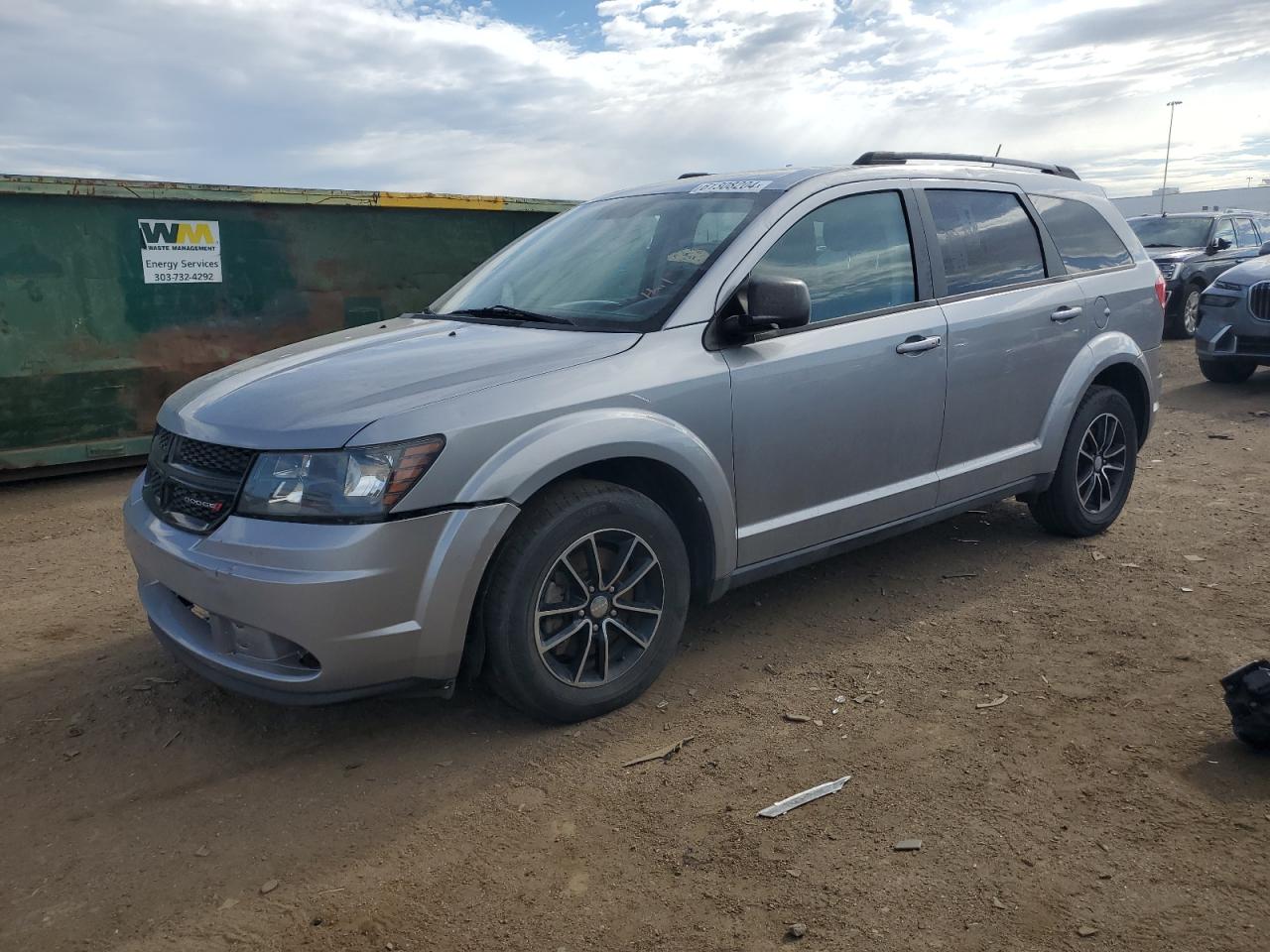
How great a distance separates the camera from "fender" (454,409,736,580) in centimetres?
295

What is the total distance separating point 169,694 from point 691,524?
1935 millimetres

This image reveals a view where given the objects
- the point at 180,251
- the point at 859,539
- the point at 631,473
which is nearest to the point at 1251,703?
the point at 859,539

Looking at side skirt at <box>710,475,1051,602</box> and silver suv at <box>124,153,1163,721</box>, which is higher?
silver suv at <box>124,153,1163,721</box>

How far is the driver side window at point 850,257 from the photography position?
12.3 feet

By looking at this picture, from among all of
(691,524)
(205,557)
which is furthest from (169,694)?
(691,524)

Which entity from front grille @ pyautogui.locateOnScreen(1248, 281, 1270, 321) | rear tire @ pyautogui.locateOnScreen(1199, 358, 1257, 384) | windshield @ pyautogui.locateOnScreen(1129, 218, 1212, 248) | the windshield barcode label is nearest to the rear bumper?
the windshield barcode label

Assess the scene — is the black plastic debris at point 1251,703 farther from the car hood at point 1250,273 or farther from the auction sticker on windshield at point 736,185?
the car hood at point 1250,273

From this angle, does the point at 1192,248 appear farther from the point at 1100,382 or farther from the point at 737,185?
the point at 737,185

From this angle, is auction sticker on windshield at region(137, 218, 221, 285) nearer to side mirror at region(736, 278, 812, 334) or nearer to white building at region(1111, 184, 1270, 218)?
side mirror at region(736, 278, 812, 334)

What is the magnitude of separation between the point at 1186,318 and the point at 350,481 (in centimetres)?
1353

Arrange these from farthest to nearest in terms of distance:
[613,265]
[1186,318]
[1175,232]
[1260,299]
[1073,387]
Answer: [1175,232], [1186,318], [1260,299], [1073,387], [613,265]

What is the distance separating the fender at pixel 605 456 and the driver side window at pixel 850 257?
0.75 m

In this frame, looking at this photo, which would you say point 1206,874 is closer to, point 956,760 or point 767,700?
point 956,760

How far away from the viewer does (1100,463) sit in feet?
16.6
